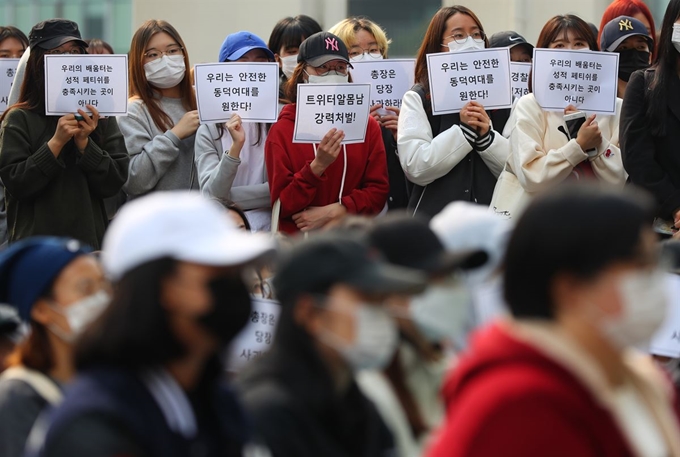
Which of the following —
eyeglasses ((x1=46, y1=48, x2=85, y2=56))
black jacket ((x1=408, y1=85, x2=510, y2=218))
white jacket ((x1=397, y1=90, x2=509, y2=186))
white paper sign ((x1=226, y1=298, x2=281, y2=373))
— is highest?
eyeglasses ((x1=46, y1=48, x2=85, y2=56))

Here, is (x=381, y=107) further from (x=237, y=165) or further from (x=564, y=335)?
(x=564, y=335)

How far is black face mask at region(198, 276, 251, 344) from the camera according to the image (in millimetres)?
2766

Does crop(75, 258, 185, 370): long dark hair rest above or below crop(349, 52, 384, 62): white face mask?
above

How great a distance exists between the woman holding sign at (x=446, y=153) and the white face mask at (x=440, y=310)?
3299 mm

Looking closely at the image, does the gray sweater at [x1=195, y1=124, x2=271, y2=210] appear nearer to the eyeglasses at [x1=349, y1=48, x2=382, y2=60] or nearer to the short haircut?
the eyeglasses at [x1=349, y1=48, x2=382, y2=60]

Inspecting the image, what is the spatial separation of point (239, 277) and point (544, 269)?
77cm

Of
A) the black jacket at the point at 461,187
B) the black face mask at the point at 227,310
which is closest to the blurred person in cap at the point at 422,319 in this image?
the black face mask at the point at 227,310

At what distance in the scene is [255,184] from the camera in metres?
7.19

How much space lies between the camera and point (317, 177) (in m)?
6.83

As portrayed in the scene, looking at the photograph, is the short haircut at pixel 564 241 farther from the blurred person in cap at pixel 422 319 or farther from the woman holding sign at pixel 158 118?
the woman holding sign at pixel 158 118

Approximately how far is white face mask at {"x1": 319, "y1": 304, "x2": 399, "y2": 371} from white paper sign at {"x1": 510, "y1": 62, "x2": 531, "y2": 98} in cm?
528

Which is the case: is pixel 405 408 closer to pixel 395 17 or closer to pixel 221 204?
pixel 221 204

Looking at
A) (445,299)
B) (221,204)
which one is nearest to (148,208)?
(445,299)

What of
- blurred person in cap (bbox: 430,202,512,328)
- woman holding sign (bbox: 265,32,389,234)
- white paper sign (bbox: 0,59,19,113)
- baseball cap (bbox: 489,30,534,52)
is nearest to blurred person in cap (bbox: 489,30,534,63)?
baseball cap (bbox: 489,30,534,52)
